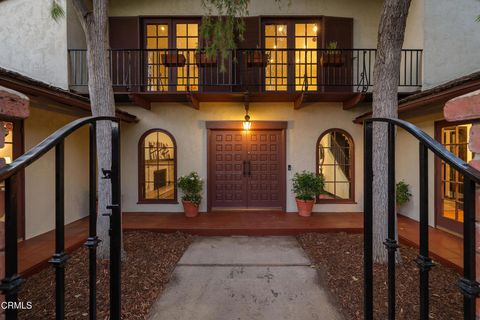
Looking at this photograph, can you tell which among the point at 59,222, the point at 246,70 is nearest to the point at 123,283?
the point at 59,222

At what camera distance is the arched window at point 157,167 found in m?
7.08

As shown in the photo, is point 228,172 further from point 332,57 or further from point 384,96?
point 384,96

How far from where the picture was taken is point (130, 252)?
14.0ft

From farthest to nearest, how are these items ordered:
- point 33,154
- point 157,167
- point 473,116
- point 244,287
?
point 157,167 < point 244,287 < point 473,116 < point 33,154

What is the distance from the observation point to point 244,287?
3.41m

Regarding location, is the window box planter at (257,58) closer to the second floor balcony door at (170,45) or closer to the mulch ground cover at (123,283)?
the second floor balcony door at (170,45)

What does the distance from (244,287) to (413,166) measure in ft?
16.7

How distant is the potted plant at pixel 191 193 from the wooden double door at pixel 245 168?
22.2 inches

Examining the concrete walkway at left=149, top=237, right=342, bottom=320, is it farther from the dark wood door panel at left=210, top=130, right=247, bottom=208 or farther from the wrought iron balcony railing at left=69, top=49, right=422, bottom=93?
the wrought iron balcony railing at left=69, top=49, right=422, bottom=93

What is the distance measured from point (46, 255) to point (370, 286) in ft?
14.9

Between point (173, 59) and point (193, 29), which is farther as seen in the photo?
point (193, 29)

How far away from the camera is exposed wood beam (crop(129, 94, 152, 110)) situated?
624cm

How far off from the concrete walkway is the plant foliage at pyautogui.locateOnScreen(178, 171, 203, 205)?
2.00 metres

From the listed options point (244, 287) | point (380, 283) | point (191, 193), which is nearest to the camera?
point (380, 283)
